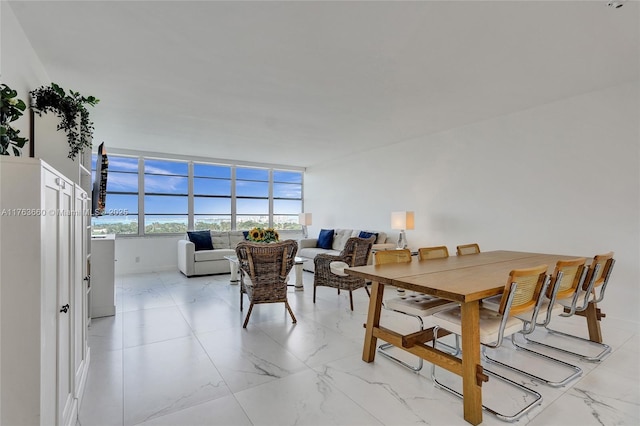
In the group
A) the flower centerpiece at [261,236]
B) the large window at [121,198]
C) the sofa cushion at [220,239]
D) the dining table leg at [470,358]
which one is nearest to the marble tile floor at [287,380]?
the dining table leg at [470,358]

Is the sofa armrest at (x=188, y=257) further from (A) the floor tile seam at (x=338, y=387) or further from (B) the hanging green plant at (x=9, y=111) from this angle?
(B) the hanging green plant at (x=9, y=111)

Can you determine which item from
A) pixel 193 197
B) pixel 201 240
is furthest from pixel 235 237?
pixel 193 197

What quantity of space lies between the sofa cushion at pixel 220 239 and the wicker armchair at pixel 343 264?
3.25 meters

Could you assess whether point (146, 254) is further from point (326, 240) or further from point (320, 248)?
point (326, 240)

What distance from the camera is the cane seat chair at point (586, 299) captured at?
236 centimetres

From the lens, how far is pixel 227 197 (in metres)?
7.77

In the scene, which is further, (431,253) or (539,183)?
(539,183)

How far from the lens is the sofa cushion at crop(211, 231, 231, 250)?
6.72 m

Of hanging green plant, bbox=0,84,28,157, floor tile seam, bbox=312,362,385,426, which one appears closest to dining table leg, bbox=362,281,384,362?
floor tile seam, bbox=312,362,385,426

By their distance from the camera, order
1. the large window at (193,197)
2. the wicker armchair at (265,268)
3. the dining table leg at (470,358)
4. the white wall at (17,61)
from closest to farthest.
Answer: the dining table leg at (470,358), the white wall at (17,61), the wicker armchair at (265,268), the large window at (193,197)

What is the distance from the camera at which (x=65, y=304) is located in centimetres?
165

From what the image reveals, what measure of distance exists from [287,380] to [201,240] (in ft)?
15.5

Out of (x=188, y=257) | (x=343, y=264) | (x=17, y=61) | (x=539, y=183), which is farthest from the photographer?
(x=188, y=257)

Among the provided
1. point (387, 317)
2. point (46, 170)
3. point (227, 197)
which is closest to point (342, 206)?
point (227, 197)
